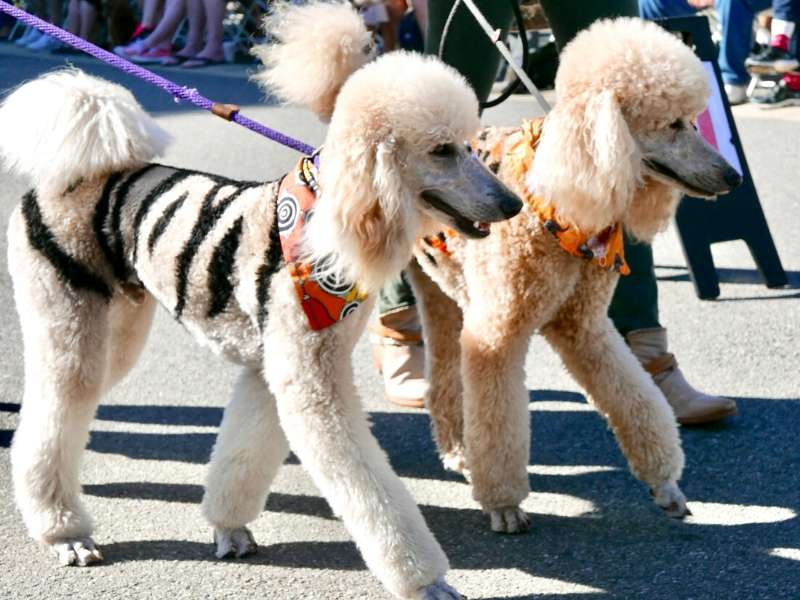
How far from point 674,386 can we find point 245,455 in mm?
1537

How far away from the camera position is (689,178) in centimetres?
306

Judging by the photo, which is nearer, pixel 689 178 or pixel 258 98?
pixel 689 178

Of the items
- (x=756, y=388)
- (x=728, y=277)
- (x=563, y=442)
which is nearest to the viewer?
(x=563, y=442)

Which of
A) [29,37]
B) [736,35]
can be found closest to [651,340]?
[736,35]

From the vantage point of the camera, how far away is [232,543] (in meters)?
Result: 3.14

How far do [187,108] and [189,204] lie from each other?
7149 mm

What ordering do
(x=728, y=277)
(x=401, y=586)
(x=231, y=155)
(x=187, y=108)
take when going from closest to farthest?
(x=401, y=586) < (x=728, y=277) < (x=231, y=155) < (x=187, y=108)

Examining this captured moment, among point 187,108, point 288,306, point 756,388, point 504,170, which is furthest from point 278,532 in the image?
point 187,108

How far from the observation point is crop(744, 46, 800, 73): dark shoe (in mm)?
9703

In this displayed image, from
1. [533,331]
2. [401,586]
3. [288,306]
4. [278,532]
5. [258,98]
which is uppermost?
[288,306]

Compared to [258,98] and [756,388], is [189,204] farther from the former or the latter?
[258,98]

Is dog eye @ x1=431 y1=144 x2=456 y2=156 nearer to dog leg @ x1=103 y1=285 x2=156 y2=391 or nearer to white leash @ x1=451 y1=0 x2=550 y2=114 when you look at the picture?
white leash @ x1=451 y1=0 x2=550 y2=114

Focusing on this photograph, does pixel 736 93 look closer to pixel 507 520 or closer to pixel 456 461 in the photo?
pixel 456 461

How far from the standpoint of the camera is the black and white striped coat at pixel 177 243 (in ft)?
9.36
